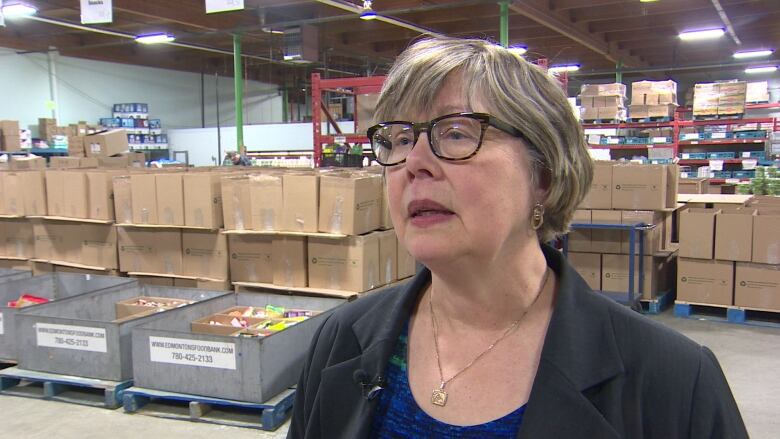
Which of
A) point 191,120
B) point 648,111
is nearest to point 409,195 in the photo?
point 648,111

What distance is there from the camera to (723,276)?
5.47 m

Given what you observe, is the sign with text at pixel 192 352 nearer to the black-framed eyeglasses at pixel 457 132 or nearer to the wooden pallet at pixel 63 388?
the wooden pallet at pixel 63 388

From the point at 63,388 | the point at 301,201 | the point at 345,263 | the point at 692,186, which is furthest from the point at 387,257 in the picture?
the point at 692,186

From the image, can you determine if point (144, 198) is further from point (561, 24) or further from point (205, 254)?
point (561, 24)

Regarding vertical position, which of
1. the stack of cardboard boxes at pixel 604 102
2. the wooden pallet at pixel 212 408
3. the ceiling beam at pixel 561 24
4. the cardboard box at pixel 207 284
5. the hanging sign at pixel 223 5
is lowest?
the wooden pallet at pixel 212 408

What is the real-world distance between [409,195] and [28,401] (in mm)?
3739

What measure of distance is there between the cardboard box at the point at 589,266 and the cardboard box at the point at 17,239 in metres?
5.18

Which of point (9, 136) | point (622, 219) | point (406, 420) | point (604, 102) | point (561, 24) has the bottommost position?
point (622, 219)

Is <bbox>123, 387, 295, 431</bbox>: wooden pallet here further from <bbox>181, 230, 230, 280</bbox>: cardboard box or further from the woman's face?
the woman's face

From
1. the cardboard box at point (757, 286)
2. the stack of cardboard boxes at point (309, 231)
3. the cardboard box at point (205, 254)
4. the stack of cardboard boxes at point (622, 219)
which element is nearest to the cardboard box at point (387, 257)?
the stack of cardboard boxes at point (309, 231)

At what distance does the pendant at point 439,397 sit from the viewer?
104cm

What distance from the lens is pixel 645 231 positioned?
5.73 metres

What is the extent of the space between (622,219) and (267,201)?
3.43m

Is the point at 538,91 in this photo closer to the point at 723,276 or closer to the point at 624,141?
the point at 723,276
